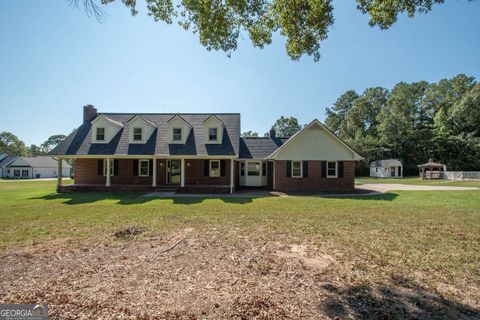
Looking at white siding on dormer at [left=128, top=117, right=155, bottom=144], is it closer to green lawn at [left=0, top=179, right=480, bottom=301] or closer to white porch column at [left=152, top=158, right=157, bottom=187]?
white porch column at [left=152, top=158, right=157, bottom=187]

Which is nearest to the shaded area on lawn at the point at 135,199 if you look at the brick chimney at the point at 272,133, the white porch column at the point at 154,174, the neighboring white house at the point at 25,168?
the white porch column at the point at 154,174

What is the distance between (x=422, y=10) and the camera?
20.9 ft

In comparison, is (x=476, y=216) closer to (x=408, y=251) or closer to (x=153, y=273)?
(x=408, y=251)

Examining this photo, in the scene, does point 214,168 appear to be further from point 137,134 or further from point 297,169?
point 137,134

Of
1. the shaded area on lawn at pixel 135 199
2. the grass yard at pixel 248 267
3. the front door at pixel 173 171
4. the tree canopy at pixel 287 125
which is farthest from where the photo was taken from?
the tree canopy at pixel 287 125

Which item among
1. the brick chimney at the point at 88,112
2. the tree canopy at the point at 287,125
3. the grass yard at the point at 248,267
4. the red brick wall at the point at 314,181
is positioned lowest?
the grass yard at the point at 248,267

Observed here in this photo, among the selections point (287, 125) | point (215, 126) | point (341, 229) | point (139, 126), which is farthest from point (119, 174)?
point (287, 125)

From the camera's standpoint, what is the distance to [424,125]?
53.7 metres

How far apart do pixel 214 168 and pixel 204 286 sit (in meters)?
16.1

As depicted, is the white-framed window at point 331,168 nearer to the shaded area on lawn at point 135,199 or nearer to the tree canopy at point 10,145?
the shaded area on lawn at point 135,199

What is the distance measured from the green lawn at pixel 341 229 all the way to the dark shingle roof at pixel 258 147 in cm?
1066

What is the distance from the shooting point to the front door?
2022 cm

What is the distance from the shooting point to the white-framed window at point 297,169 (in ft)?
63.7

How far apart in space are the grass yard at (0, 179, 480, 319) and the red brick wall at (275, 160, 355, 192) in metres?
10.4
